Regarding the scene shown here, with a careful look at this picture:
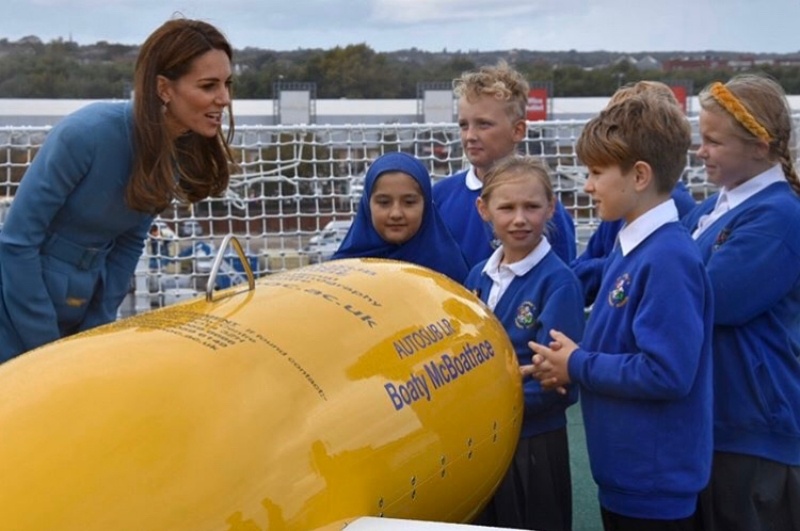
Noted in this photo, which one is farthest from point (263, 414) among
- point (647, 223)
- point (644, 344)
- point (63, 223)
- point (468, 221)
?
point (468, 221)

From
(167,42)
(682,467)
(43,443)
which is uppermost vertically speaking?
(167,42)

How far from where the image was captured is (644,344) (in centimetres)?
222

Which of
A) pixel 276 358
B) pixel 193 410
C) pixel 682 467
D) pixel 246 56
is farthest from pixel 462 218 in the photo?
pixel 246 56

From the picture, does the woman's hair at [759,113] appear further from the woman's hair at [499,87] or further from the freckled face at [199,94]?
the freckled face at [199,94]

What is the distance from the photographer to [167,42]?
260 cm

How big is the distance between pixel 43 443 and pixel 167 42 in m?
1.34

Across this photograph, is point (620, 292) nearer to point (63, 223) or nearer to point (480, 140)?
point (480, 140)

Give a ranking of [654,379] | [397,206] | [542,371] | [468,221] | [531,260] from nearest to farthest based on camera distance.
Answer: [654,379]
[542,371]
[531,260]
[397,206]
[468,221]

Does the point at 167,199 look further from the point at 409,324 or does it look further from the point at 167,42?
the point at 409,324

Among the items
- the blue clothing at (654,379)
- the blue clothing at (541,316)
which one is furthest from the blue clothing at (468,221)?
the blue clothing at (654,379)

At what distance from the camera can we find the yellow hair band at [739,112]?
2576 mm

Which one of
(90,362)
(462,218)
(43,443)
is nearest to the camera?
(43,443)

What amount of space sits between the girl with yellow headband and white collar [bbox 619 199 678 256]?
0.23 meters

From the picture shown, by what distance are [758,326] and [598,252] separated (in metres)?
0.78
